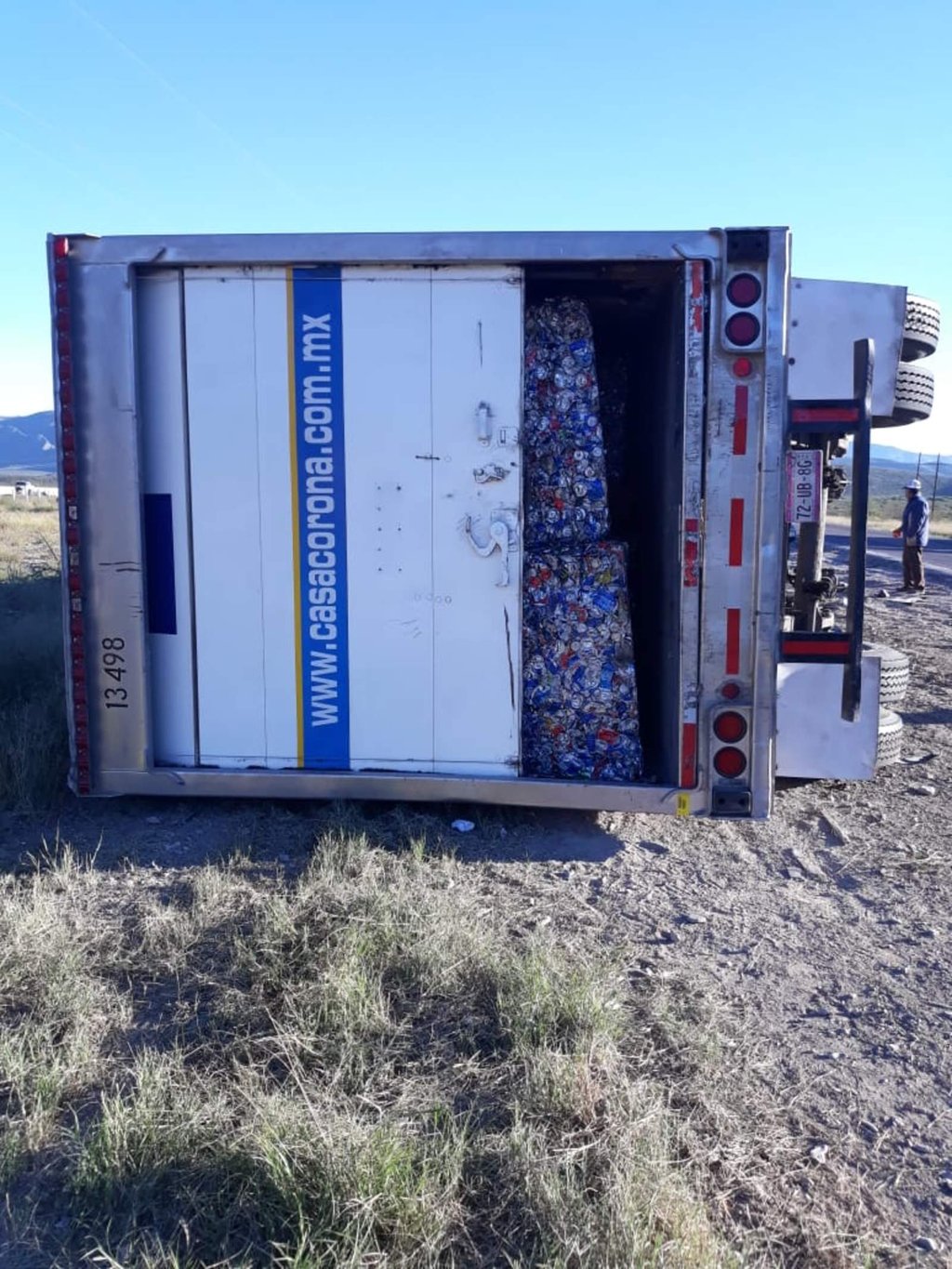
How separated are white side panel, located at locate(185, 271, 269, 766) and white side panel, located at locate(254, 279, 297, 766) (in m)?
0.03

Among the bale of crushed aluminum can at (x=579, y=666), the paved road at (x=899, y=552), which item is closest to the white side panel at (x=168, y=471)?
the bale of crushed aluminum can at (x=579, y=666)

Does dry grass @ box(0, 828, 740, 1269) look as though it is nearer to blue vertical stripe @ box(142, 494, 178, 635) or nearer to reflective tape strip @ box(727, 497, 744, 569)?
blue vertical stripe @ box(142, 494, 178, 635)

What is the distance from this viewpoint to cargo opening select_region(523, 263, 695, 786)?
5070 millimetres

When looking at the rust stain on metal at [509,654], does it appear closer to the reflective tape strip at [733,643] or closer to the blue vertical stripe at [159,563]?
the reflective tape strip at [733,643]

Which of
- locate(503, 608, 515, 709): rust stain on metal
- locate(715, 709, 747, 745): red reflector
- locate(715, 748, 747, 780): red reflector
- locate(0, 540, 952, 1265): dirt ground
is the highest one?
locate(503, 608, 515, 709): rust stain on metal

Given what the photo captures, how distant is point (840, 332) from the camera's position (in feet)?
16.6

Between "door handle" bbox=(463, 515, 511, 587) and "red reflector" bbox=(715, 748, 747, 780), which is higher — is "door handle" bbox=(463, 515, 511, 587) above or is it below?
above

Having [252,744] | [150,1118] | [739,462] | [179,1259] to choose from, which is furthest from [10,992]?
[739,462]

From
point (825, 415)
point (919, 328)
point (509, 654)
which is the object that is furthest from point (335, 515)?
point (919, 328)

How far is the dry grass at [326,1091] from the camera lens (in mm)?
2580

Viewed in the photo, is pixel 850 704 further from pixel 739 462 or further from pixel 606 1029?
pixel 606 1029

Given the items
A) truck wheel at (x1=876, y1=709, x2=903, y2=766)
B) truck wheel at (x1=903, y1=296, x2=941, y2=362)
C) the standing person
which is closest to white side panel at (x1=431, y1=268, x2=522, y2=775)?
truck wheel at (x1=903, y1=296, x2=941, y2=362)

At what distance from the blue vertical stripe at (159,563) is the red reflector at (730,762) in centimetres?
263

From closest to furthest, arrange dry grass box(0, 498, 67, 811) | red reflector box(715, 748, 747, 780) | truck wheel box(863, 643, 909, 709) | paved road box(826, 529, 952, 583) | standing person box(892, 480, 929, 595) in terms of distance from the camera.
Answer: red reflector box(715, 748, 747, 780), dry grass box(0, 498, 67, 811), truck wheel box(863, 643, 909, 709), standing person box(892, 480, 929, 595), paved road box(826, 529, 952, 583)
